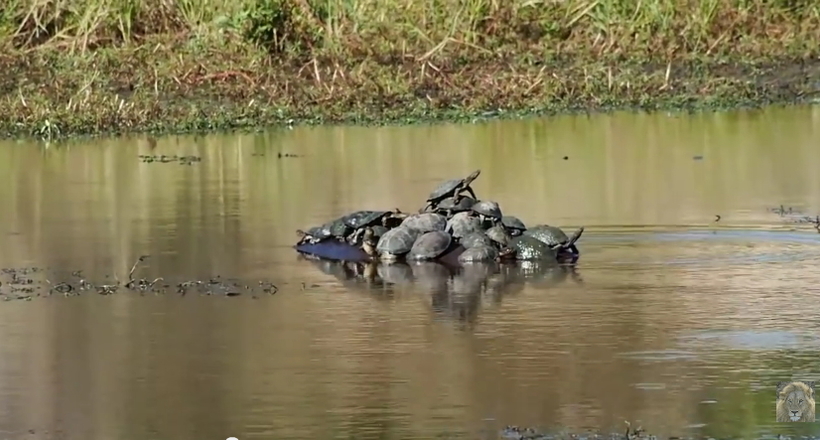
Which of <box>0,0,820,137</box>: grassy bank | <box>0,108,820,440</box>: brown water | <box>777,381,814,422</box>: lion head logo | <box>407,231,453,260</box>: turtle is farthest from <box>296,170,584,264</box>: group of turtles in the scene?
<box>0,0,820,137</box>: grassy bank

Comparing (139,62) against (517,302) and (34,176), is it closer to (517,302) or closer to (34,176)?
(34,176)

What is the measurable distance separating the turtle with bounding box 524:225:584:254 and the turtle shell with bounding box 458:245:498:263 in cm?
26

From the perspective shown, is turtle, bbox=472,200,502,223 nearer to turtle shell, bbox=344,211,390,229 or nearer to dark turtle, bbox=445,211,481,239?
dark turtle, bbox=445,211,481,239

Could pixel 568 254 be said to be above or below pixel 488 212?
below

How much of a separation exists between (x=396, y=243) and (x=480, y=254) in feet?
1.87

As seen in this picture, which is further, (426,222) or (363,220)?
(363,220)

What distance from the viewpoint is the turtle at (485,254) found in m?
11.0

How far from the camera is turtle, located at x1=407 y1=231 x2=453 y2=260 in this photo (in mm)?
11070

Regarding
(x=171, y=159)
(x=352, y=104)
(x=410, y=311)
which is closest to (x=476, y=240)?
(x=410, y=311)

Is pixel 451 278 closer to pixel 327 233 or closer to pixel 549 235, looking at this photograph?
pixel 549 235

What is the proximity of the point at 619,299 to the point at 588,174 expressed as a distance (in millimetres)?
5821

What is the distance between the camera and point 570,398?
7.23m

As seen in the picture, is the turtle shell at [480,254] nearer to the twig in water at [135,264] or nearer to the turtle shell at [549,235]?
the turtle shell at [549,235]

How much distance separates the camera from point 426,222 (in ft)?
37.2
